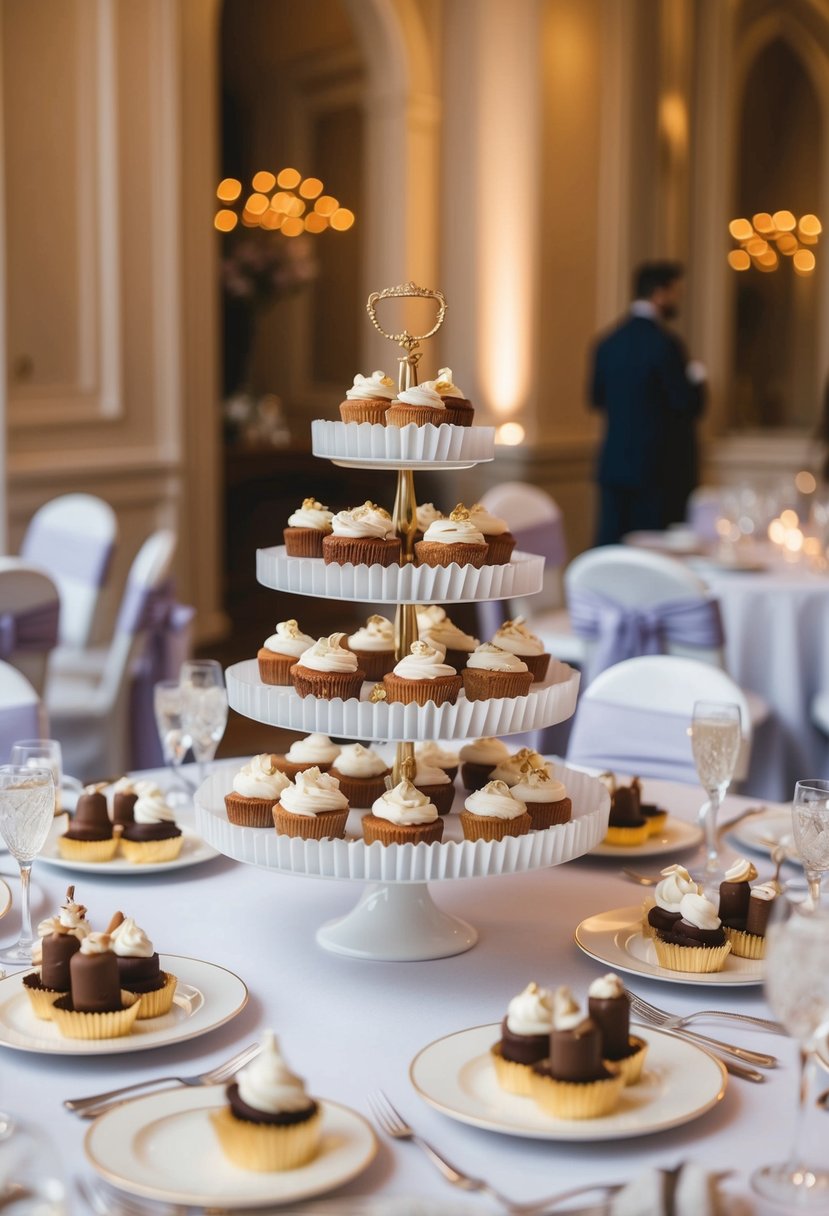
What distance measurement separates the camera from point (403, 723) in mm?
1466

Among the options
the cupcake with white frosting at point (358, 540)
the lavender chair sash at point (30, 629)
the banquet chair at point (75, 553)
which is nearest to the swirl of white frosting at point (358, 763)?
the cupcake with white frosting at point (358, 540)

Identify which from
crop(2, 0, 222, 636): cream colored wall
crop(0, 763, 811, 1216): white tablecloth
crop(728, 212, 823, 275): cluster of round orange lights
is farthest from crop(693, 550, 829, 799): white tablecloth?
crop(728, 212, 823, 275): cluster of round orange lights

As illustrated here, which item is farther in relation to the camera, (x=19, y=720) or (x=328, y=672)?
(x=19, y=720)

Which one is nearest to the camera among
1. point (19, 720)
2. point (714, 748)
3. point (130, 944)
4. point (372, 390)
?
point (130, 944)

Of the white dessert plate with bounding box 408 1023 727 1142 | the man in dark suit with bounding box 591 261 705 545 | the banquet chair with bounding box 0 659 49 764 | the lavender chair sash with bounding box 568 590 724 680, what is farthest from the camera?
the man in dark suit with bounding box 591 261 705 545

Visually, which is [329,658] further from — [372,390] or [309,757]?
[372,390]

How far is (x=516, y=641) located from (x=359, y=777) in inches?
9.2

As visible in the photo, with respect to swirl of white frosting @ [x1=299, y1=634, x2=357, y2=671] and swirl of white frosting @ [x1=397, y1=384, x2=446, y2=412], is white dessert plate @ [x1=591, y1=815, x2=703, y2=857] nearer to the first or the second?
swirl of white frosting @ [x1=299, y1=634, x2=357, y2=671]

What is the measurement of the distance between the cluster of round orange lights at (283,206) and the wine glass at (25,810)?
7.90 meters

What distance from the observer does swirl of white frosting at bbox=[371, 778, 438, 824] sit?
148 cm

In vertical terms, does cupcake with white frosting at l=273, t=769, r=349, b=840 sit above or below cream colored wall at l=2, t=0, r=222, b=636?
below

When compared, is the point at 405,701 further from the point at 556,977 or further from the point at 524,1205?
the point at 524,1205

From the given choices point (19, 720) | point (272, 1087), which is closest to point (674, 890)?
point (272, 1087)

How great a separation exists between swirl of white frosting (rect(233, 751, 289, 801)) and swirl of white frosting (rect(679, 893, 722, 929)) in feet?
1.45
